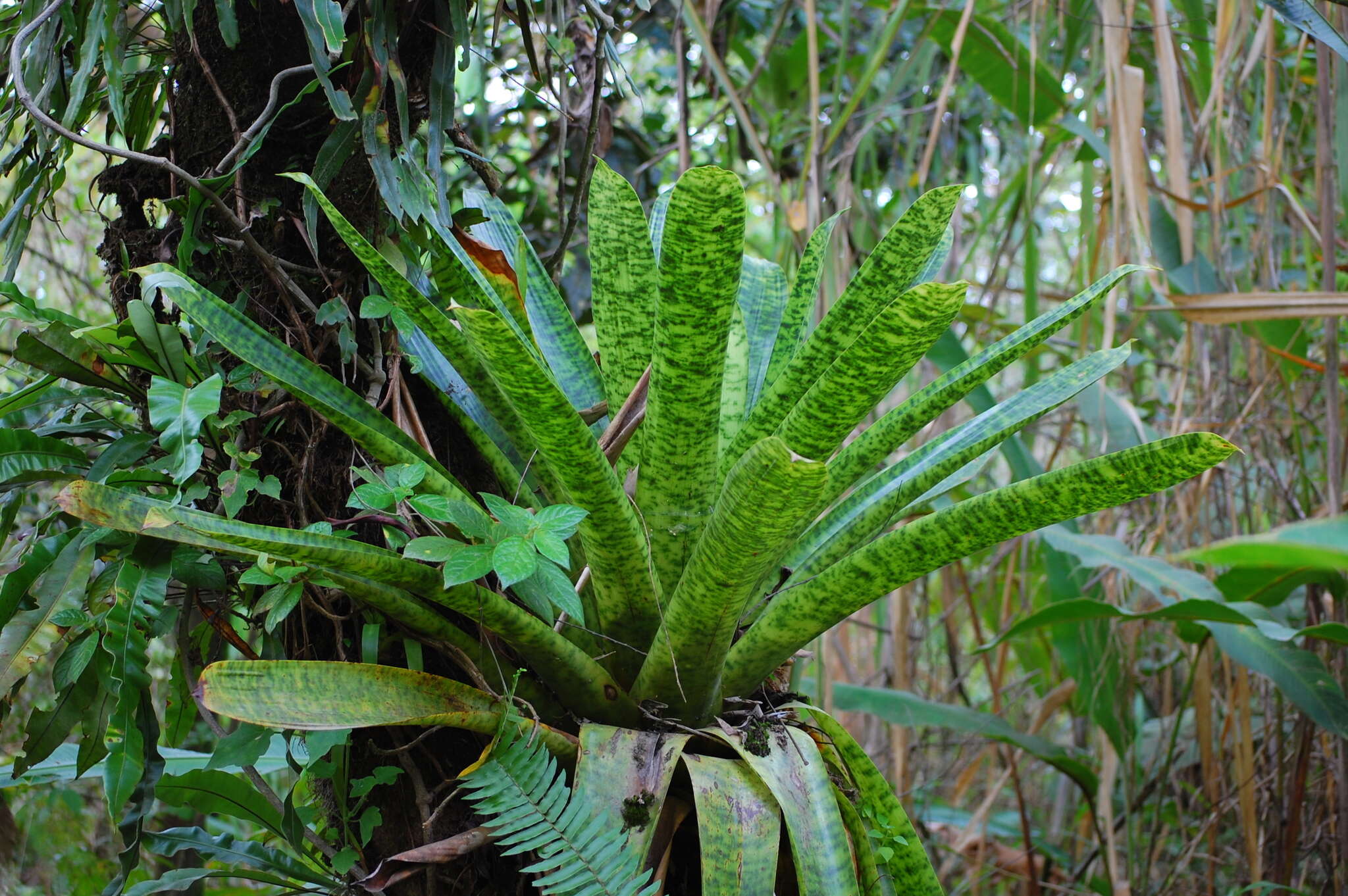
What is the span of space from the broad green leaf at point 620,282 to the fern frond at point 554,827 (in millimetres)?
272

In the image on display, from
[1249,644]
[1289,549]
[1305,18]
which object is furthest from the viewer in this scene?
[1249,644]

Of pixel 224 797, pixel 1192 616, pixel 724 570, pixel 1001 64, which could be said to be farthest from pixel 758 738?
pixel 1001 64

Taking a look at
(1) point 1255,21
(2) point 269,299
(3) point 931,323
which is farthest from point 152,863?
(1) point 1255,21

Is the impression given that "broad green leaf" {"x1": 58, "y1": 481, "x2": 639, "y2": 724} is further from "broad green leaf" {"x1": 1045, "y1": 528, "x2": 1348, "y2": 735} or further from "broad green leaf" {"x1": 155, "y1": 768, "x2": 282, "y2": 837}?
"broad green leaf" {"x1": 1045, "y1": 528, "x2": 1348, "y2": 735}

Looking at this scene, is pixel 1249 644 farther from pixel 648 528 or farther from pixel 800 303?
pixel 648 528

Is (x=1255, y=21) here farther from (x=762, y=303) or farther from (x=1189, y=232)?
(x=762, y=303)

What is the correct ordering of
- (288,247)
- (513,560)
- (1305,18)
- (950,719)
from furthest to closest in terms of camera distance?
(950,719)
(1305,18)
(288,247)
(513,560)

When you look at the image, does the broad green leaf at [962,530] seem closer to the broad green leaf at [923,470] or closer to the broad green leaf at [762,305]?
the broad green leaf at [923,470]

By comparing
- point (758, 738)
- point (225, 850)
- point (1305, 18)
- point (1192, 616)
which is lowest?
point (225, 850)

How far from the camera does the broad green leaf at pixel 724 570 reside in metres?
0.47

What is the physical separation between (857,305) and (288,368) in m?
0.44

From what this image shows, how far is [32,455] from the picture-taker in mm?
694

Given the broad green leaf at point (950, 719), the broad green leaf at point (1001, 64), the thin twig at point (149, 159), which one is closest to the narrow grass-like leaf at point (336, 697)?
the thin twig at point (149, 159)

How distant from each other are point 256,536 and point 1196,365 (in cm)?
176
